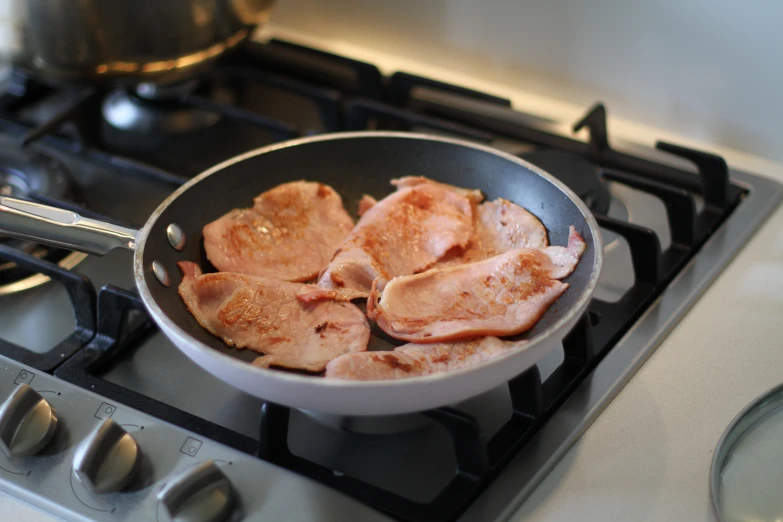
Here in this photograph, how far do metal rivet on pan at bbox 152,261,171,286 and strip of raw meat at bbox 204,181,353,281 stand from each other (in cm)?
6

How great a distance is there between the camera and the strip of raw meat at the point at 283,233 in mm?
755

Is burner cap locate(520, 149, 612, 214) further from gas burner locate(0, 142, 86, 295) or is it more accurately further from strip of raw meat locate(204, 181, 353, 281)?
gas burner locate(0, 142, 86, 295)

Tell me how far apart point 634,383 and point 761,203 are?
362 millimetres

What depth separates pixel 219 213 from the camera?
80 centimetres

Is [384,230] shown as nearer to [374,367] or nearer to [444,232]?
[444,232]

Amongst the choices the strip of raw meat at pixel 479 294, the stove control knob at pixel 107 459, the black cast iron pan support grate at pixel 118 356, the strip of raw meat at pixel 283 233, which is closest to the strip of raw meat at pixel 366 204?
the strip of raw meat at pixel 283 233

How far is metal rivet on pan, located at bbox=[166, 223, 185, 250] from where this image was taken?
724 millimetres

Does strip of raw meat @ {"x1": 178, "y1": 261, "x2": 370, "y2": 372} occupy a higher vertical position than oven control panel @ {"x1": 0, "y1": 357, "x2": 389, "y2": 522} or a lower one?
higher

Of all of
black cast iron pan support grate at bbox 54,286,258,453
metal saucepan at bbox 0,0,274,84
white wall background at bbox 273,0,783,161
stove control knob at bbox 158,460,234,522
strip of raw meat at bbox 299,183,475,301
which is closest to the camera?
stove control knob at bbox 158,460,234,522

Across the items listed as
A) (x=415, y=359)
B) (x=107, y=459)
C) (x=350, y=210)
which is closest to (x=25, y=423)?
(x=107, y=459)

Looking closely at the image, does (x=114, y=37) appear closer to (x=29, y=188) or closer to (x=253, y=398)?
(x=29, y=188)

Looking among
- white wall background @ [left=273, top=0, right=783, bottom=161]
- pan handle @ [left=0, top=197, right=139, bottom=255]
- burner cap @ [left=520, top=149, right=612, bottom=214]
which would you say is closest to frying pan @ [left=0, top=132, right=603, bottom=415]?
pan handle @ [left=0, top=197, right=139, bottom=255]

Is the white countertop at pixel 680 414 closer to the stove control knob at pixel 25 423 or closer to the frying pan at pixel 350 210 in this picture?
the frying pan at pixel 350 210

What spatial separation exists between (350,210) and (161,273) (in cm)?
26
